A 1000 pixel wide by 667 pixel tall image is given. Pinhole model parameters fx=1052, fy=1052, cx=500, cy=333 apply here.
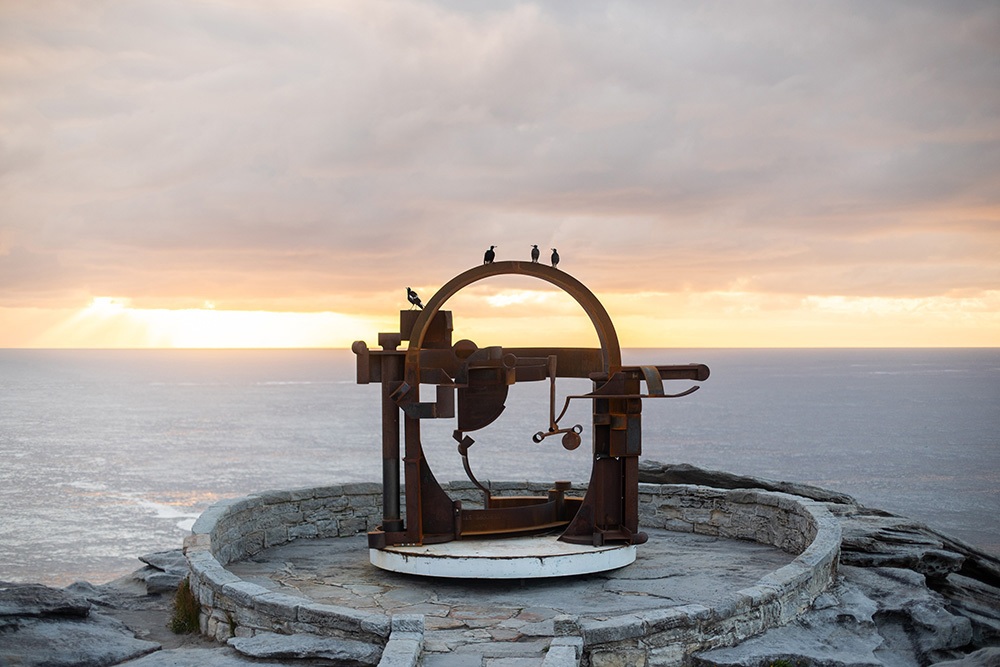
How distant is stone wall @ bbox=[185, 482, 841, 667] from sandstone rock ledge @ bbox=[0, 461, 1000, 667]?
14 centimetres

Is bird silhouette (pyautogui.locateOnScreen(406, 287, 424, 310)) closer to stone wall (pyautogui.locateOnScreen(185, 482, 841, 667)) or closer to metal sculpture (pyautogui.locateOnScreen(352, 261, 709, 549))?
metal sculpture (pyautogui.locateOnScreen(352, 261, 709, 549))

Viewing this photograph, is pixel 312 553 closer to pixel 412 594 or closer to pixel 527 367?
pixel 412 594

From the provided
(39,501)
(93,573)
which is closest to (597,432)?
(93,573)

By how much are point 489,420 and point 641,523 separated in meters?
3.33

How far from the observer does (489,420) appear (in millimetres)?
10469

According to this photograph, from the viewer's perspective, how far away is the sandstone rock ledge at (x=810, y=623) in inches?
306

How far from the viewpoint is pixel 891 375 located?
565ft

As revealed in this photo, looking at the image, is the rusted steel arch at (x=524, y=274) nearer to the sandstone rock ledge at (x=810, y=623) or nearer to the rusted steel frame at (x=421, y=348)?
the rusted steel frame at (x=421, y=348)

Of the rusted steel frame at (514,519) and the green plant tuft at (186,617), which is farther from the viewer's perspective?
the rusted steel frame at (514,519)

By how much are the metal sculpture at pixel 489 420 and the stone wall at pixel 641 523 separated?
1.72m

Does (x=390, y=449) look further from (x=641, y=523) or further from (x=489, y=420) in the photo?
(x=641, y=523)

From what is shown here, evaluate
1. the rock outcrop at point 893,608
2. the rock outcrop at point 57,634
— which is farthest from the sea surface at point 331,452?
the rock outcrop at point 57,634

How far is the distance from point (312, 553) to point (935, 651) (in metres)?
6.24

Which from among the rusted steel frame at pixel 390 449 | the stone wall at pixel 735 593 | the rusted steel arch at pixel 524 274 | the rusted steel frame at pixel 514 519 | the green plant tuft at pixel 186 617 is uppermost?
the rusted steel arch at pixel 524 274
